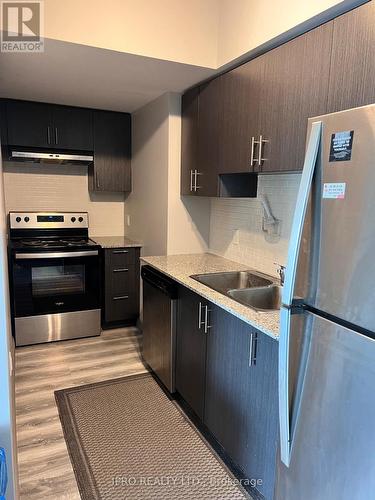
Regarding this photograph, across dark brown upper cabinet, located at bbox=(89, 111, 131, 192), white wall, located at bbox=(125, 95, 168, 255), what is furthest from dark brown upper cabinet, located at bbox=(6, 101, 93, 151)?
white wall, located at bbox=(125, 95, 168, 255)

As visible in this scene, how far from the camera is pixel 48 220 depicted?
12.3ft

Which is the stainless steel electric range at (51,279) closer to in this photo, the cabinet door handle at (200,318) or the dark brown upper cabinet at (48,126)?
the dark brown upper cabinet at (48,126)

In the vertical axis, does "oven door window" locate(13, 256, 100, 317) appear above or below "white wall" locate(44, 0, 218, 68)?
below

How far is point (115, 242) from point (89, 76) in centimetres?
168

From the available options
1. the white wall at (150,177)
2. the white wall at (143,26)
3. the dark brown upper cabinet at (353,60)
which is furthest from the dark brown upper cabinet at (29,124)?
the dark brown upper cabinet at (353,60)

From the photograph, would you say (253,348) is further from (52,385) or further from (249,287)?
(52,385)

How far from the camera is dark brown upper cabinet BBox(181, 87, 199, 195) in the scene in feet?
9.41

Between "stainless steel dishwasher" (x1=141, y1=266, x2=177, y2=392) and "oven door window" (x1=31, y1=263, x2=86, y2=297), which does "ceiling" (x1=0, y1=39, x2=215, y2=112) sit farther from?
"oven door window" (x1=31, y1=263, x2=86, y2=297)

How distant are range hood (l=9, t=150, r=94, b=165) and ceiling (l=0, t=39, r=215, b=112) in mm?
499

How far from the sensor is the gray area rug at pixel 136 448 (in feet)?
6.09

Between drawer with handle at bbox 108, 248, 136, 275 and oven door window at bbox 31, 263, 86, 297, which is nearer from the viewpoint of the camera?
oven door window at bbox 31, 263, 86, 297

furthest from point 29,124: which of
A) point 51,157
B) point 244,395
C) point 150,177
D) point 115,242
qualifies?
point 244,395

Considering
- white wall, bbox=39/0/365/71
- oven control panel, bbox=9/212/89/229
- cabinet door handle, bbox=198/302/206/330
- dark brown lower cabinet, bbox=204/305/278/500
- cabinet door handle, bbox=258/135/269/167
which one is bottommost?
dark brown lower cabinet, bbox=204/305/278/500

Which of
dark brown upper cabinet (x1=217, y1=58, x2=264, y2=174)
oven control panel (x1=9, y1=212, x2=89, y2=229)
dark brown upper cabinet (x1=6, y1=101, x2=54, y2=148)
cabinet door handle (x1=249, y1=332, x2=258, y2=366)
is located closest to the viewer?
cabinet door handle (x1=249, y1=332, x2=258, y2=366)
